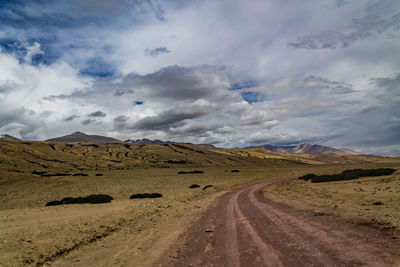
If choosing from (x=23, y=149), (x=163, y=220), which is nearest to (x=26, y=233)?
(x=163, y=220)

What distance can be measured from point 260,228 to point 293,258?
3978 mm

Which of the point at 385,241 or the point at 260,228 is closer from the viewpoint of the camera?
the point at 385,241

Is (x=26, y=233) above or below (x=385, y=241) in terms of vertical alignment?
below

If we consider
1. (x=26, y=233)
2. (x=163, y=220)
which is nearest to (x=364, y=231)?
(x=163, y=220)

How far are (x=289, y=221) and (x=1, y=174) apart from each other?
56.8 m

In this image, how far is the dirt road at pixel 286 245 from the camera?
6.81 metres

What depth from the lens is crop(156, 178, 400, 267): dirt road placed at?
22.4ft

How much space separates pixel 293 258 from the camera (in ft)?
23.1

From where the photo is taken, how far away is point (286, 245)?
325 inches

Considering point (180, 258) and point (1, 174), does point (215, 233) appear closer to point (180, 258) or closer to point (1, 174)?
point (180, 258)

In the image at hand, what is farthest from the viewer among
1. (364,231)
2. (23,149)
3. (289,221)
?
(23,149)

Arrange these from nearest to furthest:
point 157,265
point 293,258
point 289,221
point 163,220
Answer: point 293,258
point 157,265
point 289,221
point 163,220

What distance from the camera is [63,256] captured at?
30.8 ft

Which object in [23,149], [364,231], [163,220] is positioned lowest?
[163,220]
